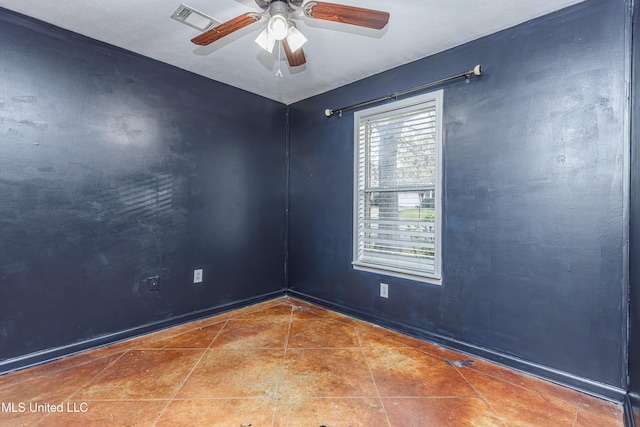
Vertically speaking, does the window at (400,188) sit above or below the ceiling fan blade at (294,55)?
below

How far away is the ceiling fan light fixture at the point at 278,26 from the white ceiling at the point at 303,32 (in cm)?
34

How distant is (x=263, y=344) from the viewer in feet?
7.86

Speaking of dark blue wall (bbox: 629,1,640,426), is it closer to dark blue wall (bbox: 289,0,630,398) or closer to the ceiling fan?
dark blue wall (bbox: 289,0,630,398)

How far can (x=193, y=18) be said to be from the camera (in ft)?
6.61

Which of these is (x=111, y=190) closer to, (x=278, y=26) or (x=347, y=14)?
(x=278, y=26)

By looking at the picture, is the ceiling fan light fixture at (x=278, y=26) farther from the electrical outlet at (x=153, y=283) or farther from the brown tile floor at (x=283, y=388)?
the electrical outlet at (x=153, y=283)

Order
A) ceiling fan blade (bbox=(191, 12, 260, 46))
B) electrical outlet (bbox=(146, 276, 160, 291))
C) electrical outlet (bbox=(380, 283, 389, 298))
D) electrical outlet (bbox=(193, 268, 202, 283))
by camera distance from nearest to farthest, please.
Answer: ceiling fan blade (bbox=(191, 12, 260, 46)) → electrical outlet (bbox=(146, 276, 160, 291)) → electrical outlet (bbox=(380, 283, 389, 298)) → electrical outlet (bbox=(193, 268, 202, 283))

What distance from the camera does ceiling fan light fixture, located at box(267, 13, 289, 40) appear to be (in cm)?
154

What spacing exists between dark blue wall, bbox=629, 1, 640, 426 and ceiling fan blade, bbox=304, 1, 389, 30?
1378 millimetres

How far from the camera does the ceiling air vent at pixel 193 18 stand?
1.93 m

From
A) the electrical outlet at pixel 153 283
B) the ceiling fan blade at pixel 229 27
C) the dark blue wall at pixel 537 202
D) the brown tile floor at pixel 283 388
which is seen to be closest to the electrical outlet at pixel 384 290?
the dark blue wall at pixel 537 202

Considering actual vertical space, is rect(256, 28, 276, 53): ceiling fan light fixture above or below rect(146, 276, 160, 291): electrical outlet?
above

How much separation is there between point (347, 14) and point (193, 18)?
1.17 m

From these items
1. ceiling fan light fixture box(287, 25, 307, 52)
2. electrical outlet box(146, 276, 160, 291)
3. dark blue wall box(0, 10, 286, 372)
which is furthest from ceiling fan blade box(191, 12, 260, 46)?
electrical outlet box(146, 276, 160, 291)
